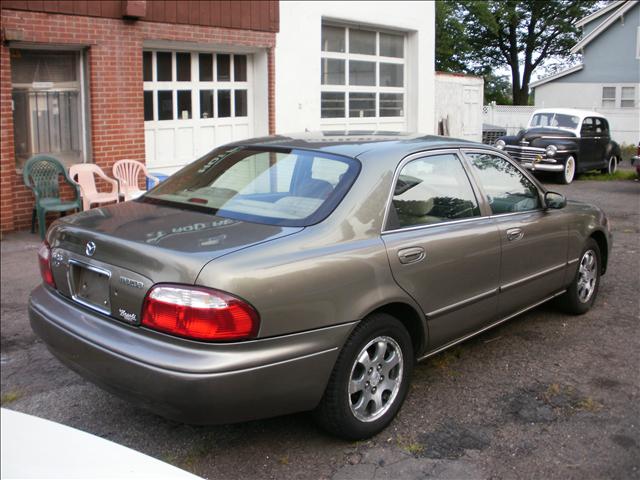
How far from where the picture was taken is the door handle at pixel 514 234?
4898 millimetres

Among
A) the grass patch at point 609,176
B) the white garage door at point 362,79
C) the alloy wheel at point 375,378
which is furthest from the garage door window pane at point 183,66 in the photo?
the grass patch at point 609,176

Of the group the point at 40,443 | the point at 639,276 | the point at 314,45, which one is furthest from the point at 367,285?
the point at 314,45

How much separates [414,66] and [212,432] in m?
13.2

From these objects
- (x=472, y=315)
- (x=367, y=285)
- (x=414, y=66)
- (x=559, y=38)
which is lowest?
(x=472, y=315)

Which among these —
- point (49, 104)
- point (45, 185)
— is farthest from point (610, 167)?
point (45, 185)

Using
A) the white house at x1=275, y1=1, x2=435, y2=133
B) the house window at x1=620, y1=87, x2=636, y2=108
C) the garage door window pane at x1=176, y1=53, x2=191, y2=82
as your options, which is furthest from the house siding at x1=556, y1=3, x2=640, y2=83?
the garage door window pane at x1=176, y1=53, x2=191, y2=82

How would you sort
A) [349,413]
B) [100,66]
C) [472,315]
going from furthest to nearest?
[100,66]
[472,315]
[349,413]

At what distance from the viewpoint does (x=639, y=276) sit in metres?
7.48

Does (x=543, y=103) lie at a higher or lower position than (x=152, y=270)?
higher

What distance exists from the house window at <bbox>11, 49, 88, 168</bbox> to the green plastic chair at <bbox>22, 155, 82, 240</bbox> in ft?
1.55

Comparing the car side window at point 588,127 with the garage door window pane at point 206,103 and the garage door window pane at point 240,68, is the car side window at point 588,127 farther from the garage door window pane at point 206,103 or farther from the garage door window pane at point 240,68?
the garage door window pane at point 206,103

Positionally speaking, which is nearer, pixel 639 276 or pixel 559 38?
pixel 559 38

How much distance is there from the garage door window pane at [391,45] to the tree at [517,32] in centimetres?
933

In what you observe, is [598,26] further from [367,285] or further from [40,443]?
[40,443]
